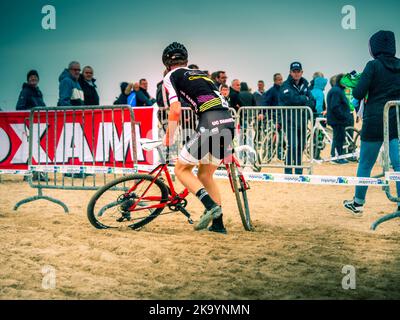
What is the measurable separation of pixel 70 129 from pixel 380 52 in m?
4.63

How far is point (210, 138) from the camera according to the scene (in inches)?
229

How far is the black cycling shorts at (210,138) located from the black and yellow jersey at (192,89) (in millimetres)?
89

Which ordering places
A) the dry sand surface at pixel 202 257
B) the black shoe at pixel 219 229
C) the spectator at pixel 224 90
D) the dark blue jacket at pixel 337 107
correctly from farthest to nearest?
the dark blue jacket at pixel 337 107
the spectator at pixel 224 90
the black shoe at pixel 219 229
the dry sand surface at pixel 202 257

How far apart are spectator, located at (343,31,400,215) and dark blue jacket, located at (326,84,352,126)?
673cm

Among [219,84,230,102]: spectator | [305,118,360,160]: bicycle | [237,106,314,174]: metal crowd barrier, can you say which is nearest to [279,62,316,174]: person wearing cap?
[237,106,314,174]: metal crowd barrier

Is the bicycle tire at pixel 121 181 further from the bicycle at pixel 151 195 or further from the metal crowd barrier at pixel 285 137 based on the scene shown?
the metal crowd barrier at pixel 285 137

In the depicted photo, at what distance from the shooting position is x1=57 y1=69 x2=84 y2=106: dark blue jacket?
1091 centimetres

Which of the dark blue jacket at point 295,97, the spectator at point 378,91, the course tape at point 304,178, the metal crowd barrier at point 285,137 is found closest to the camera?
the course tape at point 304,178

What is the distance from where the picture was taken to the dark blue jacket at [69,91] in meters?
10.9

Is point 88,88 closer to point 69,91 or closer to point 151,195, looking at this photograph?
point 69,91

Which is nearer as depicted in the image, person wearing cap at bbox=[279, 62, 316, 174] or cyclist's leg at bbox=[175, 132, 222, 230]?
cyclist's leg at bbox=[175, 132, 222, 230]

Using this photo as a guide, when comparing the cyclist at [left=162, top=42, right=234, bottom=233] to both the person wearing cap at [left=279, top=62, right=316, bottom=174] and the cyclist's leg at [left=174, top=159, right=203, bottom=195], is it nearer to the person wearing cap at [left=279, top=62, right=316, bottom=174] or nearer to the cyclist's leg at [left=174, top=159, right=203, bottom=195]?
the cyclist's leg at [left=174, top=159, right=203, bottom=195]

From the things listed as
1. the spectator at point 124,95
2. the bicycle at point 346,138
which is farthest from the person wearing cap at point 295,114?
the spectator at point 124,95

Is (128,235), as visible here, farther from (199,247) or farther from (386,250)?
(386,250)
